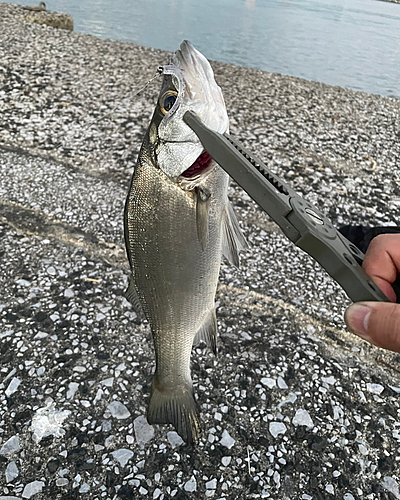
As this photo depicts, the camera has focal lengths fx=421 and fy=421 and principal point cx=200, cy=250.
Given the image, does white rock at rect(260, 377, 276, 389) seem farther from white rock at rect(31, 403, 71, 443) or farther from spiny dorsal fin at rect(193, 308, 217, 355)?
white rock at rect(31, 403, 71, 443)

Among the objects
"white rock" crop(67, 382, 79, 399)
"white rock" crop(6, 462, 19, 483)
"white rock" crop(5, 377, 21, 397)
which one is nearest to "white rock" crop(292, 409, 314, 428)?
"white rock" crop(67, 382, 79, 399)

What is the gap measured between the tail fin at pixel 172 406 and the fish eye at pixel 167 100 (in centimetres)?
88

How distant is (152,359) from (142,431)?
1.21 feet

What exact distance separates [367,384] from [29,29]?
24.9ft

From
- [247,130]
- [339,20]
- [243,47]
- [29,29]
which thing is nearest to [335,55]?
[243,47]

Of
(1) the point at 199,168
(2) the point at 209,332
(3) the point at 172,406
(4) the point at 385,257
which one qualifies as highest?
(1) the point at 199,168

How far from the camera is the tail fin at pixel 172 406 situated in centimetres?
145

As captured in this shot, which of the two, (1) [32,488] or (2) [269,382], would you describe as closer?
(1) [32,488]

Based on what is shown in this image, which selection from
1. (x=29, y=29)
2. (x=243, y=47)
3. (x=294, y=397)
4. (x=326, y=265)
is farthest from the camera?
(x=243, y=47)

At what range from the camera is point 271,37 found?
52.7 feet

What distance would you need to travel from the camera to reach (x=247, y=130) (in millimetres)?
4469

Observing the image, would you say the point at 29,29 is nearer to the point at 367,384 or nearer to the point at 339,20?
the point at 367,384

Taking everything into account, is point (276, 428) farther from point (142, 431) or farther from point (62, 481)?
point (62, 481)

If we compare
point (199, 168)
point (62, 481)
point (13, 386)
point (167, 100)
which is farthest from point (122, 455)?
point (167, 100)
